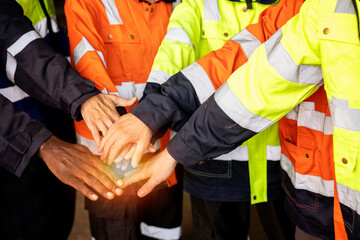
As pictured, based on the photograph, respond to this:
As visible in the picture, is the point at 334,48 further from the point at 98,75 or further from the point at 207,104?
the point at 98,75

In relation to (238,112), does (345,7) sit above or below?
above

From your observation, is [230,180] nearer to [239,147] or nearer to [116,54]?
[239,147]

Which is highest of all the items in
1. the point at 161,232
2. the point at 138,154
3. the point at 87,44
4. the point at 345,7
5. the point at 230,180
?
the point at 345,7

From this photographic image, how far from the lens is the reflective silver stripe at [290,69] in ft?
2.97

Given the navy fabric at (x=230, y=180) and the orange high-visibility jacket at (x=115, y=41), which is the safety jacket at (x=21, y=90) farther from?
the navy fabric at (x=230, y=180)

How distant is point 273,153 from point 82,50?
840 mm

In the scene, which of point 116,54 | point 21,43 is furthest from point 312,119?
point 21,43

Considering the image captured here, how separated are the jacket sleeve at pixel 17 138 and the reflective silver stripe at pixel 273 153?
830mm

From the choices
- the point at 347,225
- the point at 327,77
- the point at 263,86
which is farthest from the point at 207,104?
the point at 347,225

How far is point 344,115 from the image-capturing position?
806mm

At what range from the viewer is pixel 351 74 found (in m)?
0.78

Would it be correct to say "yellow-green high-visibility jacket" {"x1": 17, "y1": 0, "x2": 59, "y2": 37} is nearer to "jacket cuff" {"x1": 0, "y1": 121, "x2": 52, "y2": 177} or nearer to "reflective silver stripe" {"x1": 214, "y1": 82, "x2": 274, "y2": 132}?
"jacket cuff" {"x1": 0, "y1": 121, "x2": 52, "y2": 177}

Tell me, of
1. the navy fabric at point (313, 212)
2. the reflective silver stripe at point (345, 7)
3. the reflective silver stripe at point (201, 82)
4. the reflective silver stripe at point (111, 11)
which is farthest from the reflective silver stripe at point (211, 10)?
the navy fabric at point (313, 212)

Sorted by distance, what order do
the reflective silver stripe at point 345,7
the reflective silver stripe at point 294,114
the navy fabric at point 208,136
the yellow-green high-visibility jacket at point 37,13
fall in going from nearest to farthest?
the reflective silver stripe at point 345,7 → the navy fabric at point 208,136 → the reflective silver stripe at point 294,114 → the yellow-green high-visibility jacket at point 37,13
